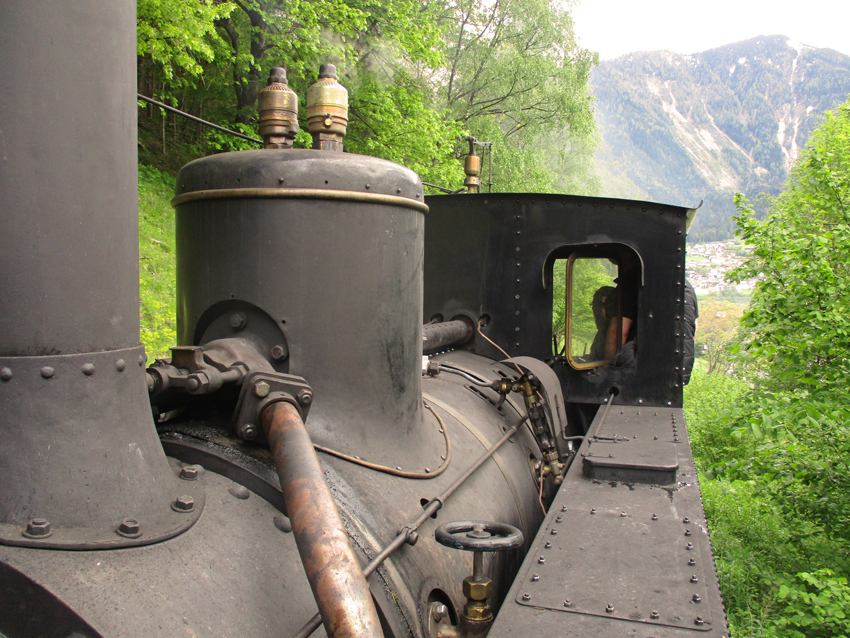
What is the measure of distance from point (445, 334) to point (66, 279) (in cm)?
288

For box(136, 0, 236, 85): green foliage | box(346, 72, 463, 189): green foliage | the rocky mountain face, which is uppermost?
the rocky mountain face

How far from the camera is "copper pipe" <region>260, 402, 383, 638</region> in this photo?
1.18m

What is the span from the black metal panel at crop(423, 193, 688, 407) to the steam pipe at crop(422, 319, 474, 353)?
0.13m

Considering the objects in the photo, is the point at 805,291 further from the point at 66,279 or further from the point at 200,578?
the point at 66,279

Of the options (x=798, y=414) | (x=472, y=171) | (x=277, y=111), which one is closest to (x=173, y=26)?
(x=472, y=171)

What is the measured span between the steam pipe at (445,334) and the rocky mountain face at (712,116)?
6170 centimetres

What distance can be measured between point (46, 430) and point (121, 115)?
61 cm

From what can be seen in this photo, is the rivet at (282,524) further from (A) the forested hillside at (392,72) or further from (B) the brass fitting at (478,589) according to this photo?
(A) the forested hillside at (392,72)

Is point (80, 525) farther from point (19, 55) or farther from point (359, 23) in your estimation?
point (359, 23)

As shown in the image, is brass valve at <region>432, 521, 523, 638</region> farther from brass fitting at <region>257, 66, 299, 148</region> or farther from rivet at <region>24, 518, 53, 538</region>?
brass fitting at <region>257, 66, 299, 148</region>

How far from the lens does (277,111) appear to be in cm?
208

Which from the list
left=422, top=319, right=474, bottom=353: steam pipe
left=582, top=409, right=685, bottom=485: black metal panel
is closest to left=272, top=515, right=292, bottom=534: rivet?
left=582, top=409, right=685, bottom=485: black metal panel

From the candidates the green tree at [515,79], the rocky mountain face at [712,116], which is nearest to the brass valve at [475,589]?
the green tree at [515,79]

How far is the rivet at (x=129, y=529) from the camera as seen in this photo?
1304mm
